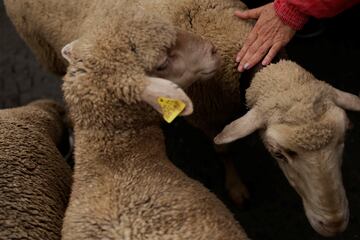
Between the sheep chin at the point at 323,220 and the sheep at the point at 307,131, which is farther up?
the sheep at the point at 307,131

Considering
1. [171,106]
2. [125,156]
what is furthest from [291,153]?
[125,156]

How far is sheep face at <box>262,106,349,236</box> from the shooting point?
170 cm

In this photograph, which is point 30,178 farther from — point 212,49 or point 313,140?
point 313,140

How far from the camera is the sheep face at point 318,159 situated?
1.70 metres

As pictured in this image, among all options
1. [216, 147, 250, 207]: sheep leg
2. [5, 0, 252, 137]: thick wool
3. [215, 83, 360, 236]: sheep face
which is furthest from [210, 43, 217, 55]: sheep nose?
[216, 147, 250, 207]: sheep leg

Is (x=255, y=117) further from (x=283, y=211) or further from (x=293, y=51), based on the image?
(x=293, y=51)

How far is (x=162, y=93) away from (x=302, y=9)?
2.70ft

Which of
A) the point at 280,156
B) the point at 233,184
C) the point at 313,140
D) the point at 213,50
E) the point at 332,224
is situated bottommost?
the point at 233,184

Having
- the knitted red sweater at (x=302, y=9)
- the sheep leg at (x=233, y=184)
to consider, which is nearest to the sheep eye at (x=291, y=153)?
the knitted red sweater at (x=302, y=9)

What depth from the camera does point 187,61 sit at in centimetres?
189

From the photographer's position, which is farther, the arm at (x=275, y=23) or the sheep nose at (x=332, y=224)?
the arm at (x=275, y=23)

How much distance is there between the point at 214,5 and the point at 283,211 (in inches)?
44.9

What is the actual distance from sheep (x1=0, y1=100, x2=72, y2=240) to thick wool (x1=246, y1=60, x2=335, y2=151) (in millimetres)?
864

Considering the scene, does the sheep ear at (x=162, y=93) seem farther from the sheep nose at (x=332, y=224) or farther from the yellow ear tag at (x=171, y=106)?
the sheep nose at (x=332, y=224)
